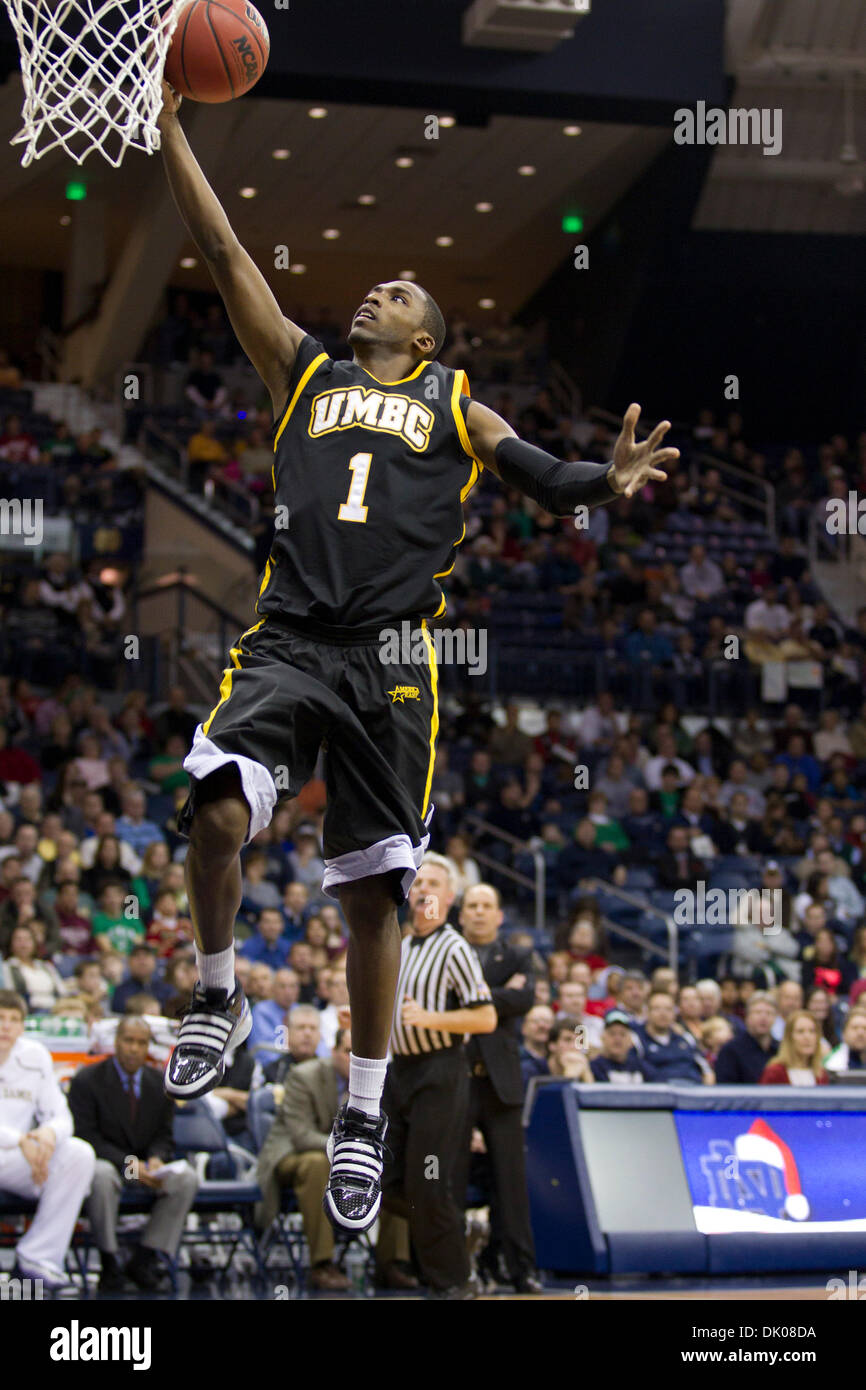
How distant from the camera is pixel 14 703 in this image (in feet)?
50.7

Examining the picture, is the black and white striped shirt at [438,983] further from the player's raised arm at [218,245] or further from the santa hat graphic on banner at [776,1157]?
the player's raised arm at [218,245]

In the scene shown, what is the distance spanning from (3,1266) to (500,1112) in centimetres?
308

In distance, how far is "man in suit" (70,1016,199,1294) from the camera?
28.1ft

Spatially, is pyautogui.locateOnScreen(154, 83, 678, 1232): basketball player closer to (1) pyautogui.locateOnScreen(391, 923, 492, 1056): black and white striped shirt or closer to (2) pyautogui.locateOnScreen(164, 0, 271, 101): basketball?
(2) pyautogui.locateOnScreen(164, 0, 271, 101): basketball

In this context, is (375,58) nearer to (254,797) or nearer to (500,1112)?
(500,1112)

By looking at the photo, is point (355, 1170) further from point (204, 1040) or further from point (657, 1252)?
point (657, 1252)

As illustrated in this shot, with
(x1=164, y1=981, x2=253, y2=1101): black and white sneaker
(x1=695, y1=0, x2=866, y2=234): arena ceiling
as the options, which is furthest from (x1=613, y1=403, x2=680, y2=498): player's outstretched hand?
(x1=695, y1=0, x2=866, y2=234): arena ceiling

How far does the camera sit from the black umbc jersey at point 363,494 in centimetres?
453

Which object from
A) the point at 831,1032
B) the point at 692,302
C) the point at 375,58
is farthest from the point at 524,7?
the point at 831,1032

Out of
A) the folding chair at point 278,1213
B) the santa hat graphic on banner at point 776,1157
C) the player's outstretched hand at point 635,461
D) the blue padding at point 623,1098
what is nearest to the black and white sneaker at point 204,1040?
the player's outstretched hand at point 635,461

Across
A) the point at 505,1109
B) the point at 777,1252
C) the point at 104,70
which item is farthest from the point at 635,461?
the point at 777,1252

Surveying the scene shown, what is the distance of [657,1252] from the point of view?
27.8 feet

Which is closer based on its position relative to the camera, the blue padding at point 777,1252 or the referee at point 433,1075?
the referee at point 433,1075

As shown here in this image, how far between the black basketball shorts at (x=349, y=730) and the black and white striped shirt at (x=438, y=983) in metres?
3.63
